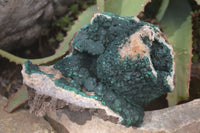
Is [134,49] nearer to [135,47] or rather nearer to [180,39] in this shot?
[135,47]

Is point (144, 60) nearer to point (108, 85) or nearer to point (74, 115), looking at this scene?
point (108, 85)

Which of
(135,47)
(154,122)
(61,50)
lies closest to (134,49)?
(135,47)

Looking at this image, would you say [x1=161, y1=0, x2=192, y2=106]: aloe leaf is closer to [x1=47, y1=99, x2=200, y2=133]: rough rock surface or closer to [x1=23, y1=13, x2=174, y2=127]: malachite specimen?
[x1=47, y1=99, x2=200, y2=133]: rough rock surface

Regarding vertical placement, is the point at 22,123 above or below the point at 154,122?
below

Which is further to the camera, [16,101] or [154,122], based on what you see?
[16,101]

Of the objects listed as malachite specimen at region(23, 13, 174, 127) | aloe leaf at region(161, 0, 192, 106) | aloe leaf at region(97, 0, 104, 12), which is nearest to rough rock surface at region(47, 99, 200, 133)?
malachite specimen at region(23, 13, 174, 127)
